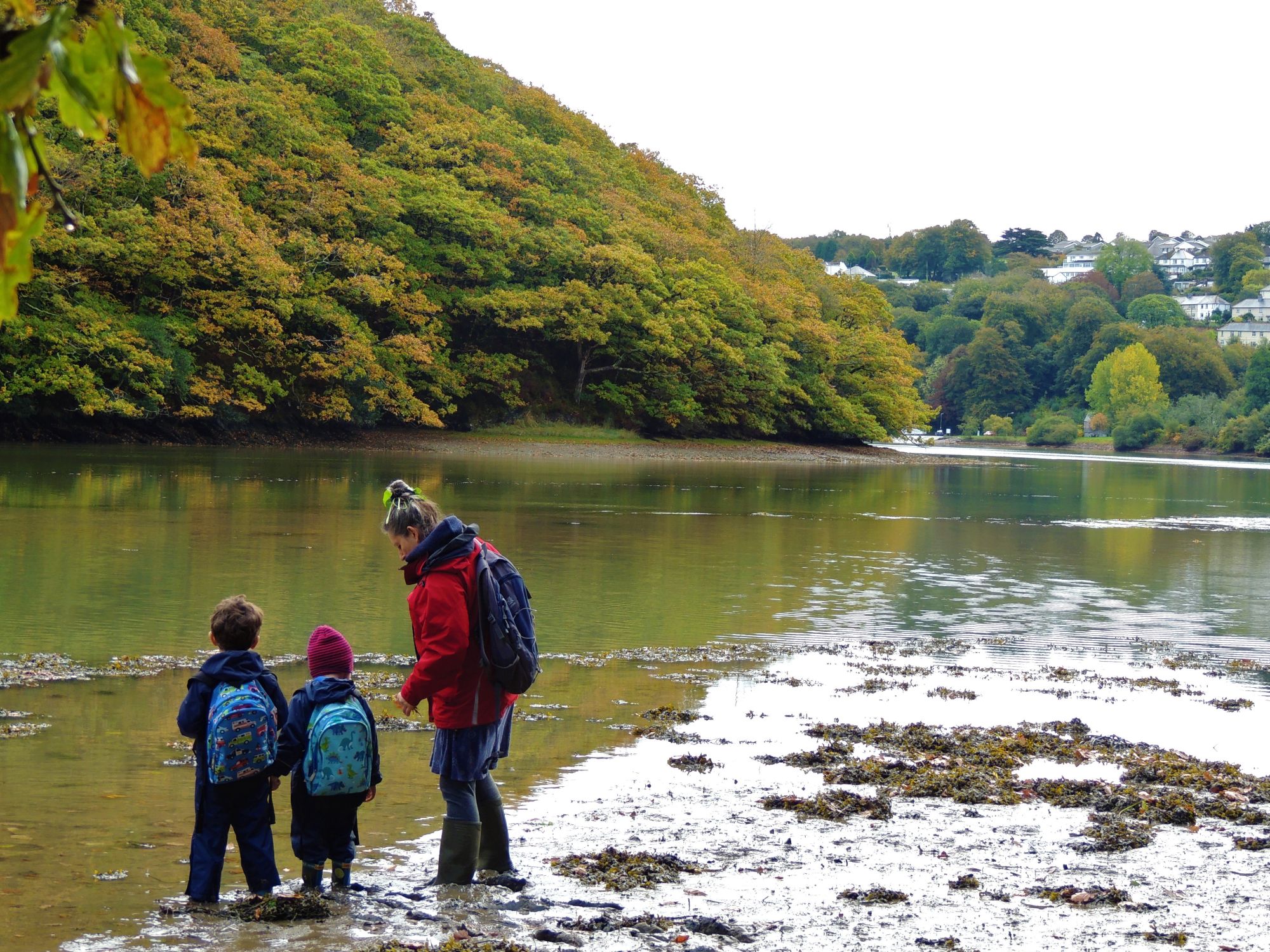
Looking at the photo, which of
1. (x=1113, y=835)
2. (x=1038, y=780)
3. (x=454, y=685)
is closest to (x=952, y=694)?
(x=1038, y=780)

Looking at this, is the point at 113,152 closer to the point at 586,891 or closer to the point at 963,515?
the point at 963,515

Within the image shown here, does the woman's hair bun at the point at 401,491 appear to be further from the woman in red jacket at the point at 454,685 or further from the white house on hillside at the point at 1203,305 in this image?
the white house on hillside at the point at 1203,305

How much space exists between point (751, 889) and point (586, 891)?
662 mm

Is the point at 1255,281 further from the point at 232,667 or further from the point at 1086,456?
the point at 232,667

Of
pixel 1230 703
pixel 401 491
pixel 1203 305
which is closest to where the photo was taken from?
pixel 401 491

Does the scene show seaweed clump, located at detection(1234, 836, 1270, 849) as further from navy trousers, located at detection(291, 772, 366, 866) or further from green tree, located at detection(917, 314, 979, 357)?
green tree, located at detection(917, 314, 979, 357)

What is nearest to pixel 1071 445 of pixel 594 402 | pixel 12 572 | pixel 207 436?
pixel 594 402

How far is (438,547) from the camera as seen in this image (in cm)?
518

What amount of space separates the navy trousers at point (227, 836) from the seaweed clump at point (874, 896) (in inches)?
88.1

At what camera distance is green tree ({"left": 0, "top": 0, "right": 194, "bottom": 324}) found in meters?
1.61

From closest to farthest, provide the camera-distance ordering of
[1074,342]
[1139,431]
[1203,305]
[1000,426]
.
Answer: [1139,431] < [1000,426] < [1074,342] < [1203,305]

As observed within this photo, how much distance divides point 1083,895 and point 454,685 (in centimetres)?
261

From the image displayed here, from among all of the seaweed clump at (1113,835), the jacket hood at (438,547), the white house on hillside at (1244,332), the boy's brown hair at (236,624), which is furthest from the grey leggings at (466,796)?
the white house on hillside at (1244,332)

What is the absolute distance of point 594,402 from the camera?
2384 inches
